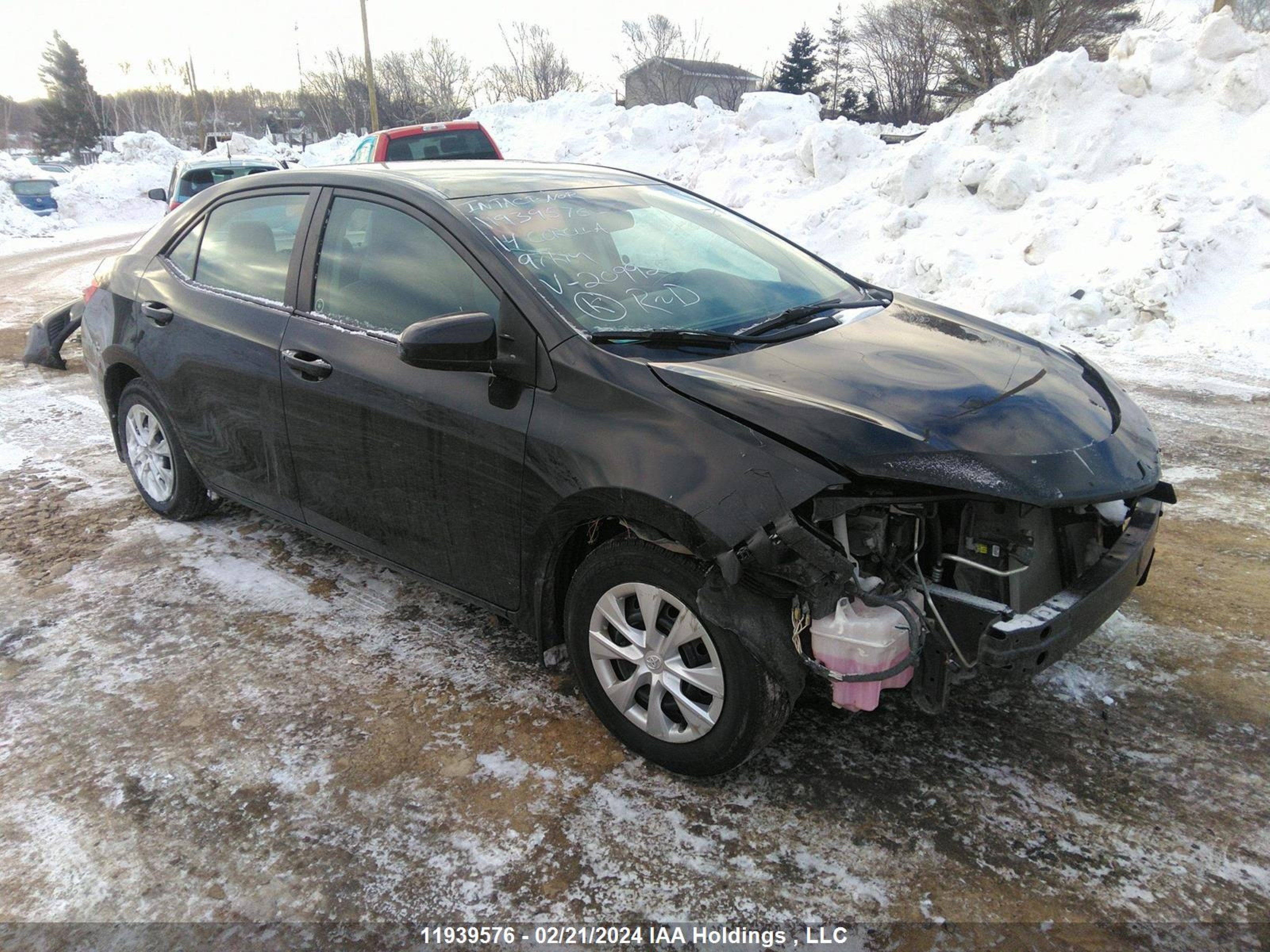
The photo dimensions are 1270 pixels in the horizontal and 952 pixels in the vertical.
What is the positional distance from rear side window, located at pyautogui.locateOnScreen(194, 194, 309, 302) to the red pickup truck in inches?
341

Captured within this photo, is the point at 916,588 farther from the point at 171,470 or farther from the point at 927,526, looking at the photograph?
the point at 171,470

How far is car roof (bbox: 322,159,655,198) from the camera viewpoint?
337 cm

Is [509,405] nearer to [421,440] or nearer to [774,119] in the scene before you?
[421,440]

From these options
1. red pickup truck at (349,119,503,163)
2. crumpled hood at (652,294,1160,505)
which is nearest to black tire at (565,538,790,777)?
crumpled hood at (652,294,1160,505)

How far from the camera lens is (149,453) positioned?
4.61 m

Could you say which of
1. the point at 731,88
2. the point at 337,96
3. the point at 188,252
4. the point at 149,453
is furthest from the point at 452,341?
the point at 337,96

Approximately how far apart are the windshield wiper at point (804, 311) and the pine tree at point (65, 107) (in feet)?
209

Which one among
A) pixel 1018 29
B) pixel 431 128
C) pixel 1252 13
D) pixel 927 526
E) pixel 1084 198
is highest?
pixel 1018 29

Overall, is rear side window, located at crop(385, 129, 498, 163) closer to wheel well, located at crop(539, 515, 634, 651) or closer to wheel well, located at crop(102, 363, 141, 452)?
wheel well, located at crop(102, 363, 141, 452)

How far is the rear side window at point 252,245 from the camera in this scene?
145 inches

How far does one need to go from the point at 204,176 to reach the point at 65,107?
52605 mm

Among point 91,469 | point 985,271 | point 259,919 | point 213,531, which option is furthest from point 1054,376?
point 985,271

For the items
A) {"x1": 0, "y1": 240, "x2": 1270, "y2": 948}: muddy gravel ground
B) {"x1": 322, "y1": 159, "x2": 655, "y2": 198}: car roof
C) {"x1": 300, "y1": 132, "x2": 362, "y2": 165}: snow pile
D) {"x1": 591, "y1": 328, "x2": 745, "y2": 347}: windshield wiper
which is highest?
{"x1": 300, "y1": 132, "x2": 362, "y2": 165}: snow pile

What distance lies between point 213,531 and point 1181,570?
4.56 metres
